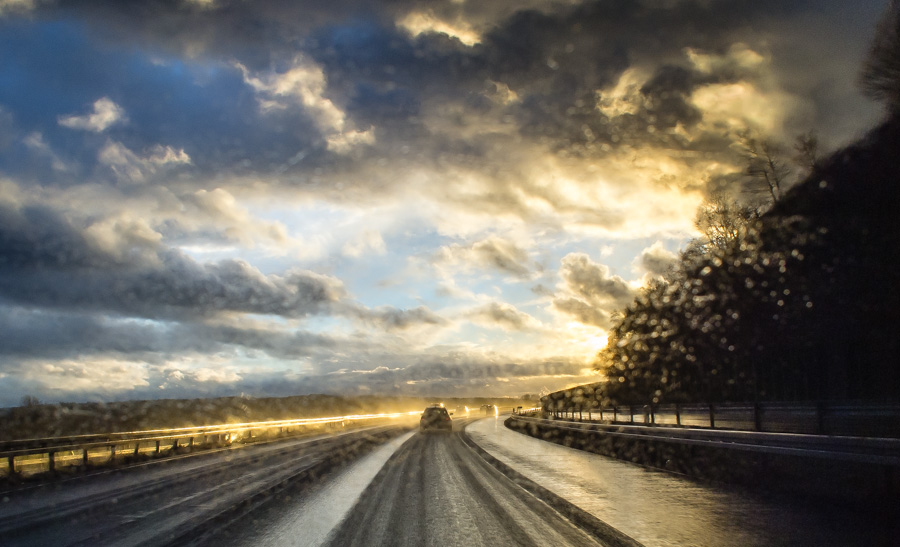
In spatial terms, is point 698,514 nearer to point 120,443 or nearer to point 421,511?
point 421,511

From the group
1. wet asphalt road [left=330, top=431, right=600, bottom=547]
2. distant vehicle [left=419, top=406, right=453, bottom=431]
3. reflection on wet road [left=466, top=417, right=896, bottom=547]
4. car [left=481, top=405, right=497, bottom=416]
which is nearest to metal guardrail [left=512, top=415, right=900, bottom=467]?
reflection on wet road [left=466, top=417, right=896, bottom=547]

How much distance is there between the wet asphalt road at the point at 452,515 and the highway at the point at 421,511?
0.07 feet

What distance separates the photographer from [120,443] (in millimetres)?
21891

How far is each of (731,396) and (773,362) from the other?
578cm

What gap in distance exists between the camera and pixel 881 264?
28375 mm

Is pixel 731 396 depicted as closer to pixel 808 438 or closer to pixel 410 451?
pixel 410 451

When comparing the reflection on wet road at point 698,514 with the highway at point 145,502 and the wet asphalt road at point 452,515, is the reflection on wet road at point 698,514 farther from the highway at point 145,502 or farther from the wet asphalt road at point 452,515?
the highway at point 145,502

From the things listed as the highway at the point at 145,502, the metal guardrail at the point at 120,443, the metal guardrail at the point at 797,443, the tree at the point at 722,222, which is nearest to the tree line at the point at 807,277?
the tree at the point at 722,222

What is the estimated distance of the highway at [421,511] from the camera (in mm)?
7484

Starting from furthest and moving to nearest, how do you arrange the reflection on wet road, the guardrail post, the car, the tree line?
the car → the tree line → the guardrail post → the reflection on wet road

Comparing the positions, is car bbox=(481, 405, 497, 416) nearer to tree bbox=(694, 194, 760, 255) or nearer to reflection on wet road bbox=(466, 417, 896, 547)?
tree bbox=(694, 194, 760, 255)

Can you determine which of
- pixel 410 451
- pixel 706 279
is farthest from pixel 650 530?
pixel 706 279

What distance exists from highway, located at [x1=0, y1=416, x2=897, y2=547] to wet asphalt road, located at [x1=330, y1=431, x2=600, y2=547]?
0.9 inches

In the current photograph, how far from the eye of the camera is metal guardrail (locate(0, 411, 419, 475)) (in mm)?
17891
